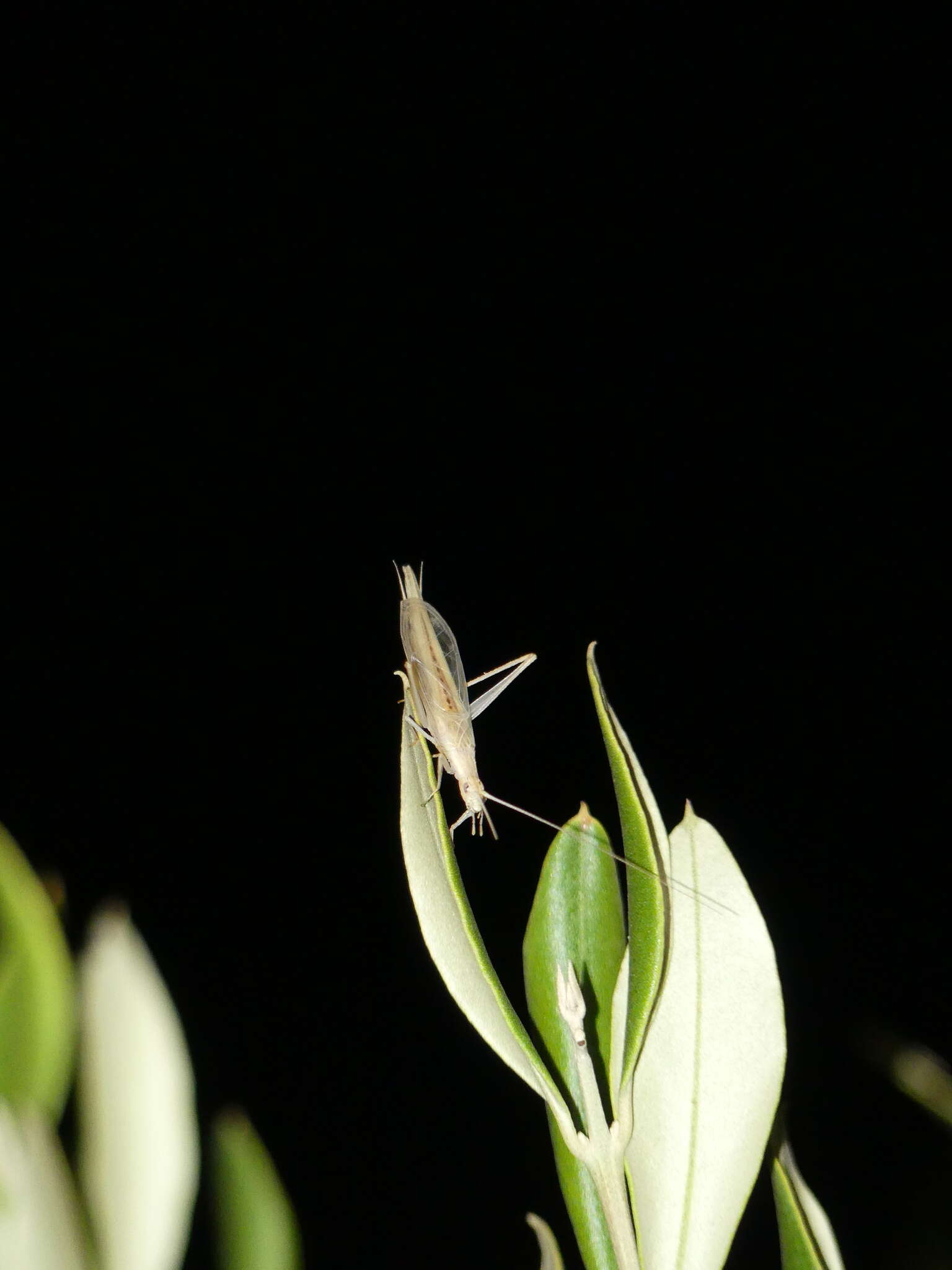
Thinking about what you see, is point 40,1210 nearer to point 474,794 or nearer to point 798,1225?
point 798,1225

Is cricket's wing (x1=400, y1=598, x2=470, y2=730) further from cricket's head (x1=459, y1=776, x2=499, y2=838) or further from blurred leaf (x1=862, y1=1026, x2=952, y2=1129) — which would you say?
blurred leaf (x1=862, y1=1026, x2=952, y2=1129)

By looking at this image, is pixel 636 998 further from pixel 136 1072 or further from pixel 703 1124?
pixel 136 1072

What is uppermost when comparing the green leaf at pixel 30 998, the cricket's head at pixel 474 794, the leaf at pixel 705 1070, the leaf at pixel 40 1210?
the cricket's head at pixel 474 794

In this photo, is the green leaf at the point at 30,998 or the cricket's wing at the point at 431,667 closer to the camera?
the green leaf at the point at 30,998

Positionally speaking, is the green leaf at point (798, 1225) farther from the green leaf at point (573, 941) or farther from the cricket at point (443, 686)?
the cricket at point (443, 686)

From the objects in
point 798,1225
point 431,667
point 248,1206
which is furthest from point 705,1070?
point 431,667

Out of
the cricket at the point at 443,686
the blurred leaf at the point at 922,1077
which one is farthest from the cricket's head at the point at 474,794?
the blurred leaf at the point at 922,1077
